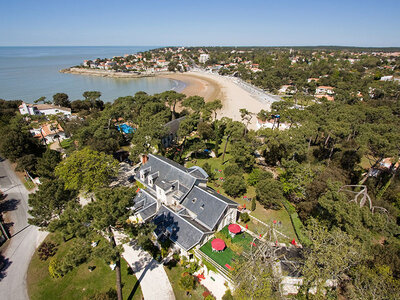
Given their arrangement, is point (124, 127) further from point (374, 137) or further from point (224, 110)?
point (374, 137)

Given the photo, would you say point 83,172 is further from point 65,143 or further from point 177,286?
point 65,143

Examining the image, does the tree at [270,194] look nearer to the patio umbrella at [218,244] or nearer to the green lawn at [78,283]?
the patio umbrella at [218,244]

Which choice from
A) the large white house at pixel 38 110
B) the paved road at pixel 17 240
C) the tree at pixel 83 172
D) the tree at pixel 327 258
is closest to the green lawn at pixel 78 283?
the paved road at pixel 17 240

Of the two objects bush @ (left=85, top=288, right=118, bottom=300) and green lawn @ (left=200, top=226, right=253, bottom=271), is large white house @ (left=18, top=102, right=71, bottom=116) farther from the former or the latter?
green lawn @ (left=200, top=226, right=253, bottom=271)

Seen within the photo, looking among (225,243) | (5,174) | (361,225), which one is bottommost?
(5,174)

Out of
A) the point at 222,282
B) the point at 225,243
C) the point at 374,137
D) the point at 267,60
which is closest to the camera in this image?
the point at 222,282

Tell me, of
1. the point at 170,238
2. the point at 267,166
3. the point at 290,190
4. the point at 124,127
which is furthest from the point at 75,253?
the point at 124,127
